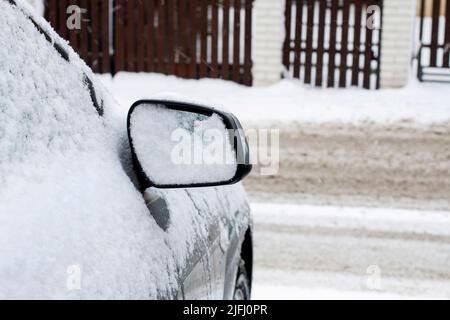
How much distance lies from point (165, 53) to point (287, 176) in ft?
18.7

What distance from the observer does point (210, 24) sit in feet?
42.1

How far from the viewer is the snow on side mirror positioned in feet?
5.11

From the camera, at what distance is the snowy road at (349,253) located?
15.9ft

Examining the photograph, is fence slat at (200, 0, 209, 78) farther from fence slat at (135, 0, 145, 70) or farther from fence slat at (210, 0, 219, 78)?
fence slat at (135, 0, 145, 70)

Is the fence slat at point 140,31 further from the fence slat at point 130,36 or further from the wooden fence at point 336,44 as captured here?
the wooden fence at point 336,44

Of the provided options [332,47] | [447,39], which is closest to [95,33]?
[332,47]

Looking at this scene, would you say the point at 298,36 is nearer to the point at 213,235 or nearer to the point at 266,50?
the point at 266,50

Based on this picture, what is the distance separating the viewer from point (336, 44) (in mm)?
12695

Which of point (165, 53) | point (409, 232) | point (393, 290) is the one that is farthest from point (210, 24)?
point (393, 290)

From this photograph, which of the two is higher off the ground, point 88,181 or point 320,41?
point 320,41

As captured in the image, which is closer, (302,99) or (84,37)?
(302,99)

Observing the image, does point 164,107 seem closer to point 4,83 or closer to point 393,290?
point 4,83

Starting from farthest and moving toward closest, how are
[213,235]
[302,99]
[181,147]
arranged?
[302,99] < [213,235] < [181,147]

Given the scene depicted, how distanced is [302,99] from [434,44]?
2.74 meters
